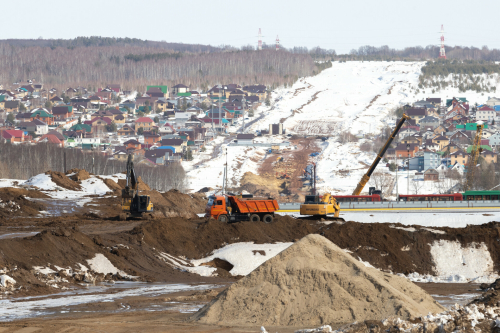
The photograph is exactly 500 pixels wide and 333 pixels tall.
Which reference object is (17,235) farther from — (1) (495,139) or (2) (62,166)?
(1) (495,139)

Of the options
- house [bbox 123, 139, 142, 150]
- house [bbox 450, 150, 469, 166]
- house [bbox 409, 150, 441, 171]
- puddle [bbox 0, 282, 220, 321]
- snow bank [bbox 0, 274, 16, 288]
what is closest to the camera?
puddle [bbox 0, 282, 220, 321]

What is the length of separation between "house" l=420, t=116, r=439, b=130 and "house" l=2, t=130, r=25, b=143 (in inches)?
3751

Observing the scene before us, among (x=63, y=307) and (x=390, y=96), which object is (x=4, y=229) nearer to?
(x=63, y=307)

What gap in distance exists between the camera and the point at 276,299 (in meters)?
16.5

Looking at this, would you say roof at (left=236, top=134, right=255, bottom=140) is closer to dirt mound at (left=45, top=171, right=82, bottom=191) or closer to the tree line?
the tree line

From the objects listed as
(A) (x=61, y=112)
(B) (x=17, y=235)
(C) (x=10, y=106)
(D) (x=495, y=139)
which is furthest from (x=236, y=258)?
(C) (x=10, y=106)

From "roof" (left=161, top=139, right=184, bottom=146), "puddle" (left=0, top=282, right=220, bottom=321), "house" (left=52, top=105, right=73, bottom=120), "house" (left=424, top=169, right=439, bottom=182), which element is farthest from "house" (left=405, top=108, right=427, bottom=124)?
"puddle" (left=0, top=282, right=220, bottom=321)

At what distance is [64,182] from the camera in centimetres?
5756

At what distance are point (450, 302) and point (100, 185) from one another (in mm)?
44189

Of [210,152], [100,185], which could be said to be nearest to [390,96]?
[210,152]

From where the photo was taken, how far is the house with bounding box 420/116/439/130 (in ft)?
510

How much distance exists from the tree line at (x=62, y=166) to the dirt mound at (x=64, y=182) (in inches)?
1212

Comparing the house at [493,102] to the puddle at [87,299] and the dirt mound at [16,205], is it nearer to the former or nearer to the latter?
the dirt mound at [16,205]

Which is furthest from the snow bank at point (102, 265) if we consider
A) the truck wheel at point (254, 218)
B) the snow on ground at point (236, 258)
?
the truck wheel at point (254, 218)
